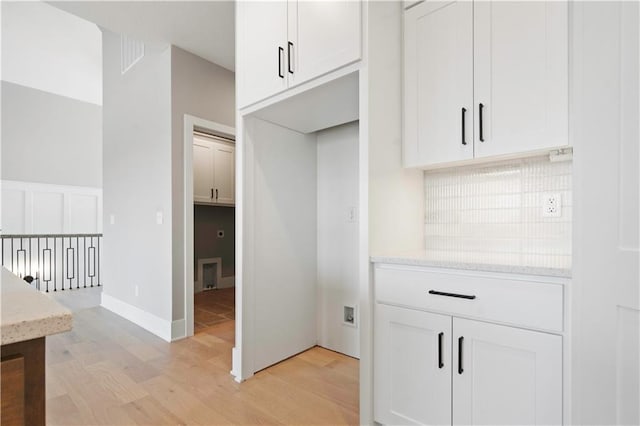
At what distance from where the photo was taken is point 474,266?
4.30ft

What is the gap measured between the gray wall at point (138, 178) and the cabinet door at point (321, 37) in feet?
5.64

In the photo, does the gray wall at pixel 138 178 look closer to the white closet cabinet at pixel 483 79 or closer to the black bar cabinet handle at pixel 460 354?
the white closet cabinet at pixel 483 79

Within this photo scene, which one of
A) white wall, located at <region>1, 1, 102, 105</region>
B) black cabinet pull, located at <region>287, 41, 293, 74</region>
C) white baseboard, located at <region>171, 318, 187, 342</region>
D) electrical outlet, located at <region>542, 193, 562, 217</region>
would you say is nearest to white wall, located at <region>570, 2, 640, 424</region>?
electrical outlet, located at <region>542, 193, 562, 217</region>

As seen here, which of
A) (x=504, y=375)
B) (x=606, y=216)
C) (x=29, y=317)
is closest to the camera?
(x=29, y=317)

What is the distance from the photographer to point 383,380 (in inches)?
61.8

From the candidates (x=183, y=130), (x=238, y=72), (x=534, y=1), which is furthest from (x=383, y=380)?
(x=183, y=130)

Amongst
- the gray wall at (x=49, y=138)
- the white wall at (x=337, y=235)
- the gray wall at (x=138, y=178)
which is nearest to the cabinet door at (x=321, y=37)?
the white wall at (x=337, y=235)

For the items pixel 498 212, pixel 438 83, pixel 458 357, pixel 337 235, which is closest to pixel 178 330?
pixel 337 235

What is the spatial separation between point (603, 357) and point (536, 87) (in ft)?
3.37

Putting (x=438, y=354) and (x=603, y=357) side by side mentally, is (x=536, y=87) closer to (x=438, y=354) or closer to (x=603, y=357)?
(x=603, y=357)

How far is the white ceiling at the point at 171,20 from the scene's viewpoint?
8.37 feet

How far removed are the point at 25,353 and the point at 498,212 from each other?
187 cm

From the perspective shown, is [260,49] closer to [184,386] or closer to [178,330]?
[184,386]

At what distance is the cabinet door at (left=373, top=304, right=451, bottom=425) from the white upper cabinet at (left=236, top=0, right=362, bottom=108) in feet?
4.03
